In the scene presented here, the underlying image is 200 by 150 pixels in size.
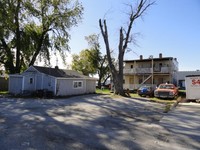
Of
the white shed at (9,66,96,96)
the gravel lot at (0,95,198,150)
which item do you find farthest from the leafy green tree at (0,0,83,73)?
the gravel lot at (0,95,198,150)

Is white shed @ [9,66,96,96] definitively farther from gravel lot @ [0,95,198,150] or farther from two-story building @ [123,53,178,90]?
gravel lot @ [0,95,198,150]

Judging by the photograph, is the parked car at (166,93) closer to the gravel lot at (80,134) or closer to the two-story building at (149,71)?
the two-story building at (149,71)

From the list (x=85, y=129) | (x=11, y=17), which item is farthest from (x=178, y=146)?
(x=11, y=17)

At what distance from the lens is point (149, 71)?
33625mm

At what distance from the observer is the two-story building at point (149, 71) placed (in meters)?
33.2

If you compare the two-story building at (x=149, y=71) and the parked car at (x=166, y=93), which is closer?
the parked car at (x=166, y=93)

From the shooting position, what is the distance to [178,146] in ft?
A: 22.9

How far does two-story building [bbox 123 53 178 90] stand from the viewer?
3319 centimetres

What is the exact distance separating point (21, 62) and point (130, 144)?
96.4 ft

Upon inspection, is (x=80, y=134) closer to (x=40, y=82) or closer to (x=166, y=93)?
(x=166, y=93)

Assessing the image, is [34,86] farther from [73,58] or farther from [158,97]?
[73,58]

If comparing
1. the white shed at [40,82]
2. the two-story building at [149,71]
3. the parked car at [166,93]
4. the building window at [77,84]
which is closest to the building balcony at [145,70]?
the two-story building at [149,71]

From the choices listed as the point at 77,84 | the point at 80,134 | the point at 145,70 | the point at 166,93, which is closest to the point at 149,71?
the point at 145,70

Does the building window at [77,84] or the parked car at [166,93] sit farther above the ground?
the building window at [77,84]
